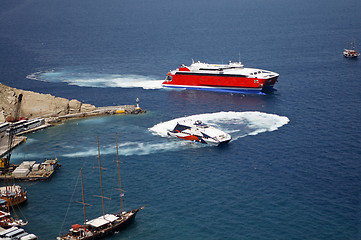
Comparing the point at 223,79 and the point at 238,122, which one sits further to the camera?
the point at 223,79

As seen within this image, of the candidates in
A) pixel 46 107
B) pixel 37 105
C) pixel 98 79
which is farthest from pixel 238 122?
pixel 98 79

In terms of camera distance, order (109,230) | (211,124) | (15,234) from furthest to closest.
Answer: (211,124) → (109,230) → (15,234)

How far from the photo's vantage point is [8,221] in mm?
75812

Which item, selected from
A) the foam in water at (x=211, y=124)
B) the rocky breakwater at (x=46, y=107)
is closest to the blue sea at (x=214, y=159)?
the foam in water at (x=211, y=124)

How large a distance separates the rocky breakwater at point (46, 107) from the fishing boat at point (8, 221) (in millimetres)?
47532

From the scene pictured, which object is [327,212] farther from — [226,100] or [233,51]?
[233,51]

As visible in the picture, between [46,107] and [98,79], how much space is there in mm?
35054

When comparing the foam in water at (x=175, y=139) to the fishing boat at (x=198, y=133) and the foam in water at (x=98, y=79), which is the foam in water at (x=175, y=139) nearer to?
the fishing boat at (x=198, y=133)

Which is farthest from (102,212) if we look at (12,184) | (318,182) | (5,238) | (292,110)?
(292,110)

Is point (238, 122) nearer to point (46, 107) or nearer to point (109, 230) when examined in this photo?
point (46, 107)

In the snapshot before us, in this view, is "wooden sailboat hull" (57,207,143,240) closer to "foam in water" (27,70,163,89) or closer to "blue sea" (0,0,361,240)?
"blue sea" (0,0,361,240)

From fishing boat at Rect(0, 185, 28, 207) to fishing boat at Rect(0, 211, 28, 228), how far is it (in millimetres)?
4203

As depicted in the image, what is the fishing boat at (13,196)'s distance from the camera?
269 ft

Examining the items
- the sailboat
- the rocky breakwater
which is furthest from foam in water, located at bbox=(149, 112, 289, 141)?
the sailboat
